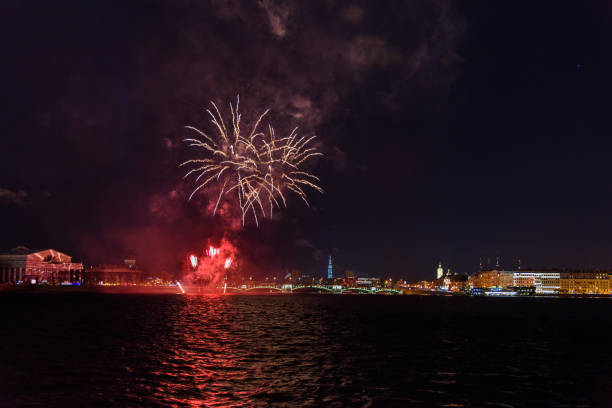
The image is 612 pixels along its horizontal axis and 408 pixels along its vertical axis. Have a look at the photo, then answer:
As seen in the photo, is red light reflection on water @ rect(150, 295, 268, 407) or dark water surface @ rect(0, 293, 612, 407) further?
dark water surface @ rect(0, 293, 612, 407)

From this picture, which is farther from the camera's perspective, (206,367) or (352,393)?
(206,367)

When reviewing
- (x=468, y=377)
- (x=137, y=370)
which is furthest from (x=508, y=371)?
(x=137, y=370)

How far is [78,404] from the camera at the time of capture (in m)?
18.4

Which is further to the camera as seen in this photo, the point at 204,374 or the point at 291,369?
the point at 291,369

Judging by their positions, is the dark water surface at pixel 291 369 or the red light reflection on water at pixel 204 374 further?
the dark water surface at pixel 291 369

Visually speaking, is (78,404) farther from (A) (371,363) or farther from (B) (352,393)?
(A) (371,363)

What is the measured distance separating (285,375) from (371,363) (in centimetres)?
705

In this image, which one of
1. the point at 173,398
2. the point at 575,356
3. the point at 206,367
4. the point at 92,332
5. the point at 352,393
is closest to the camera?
the point at 173,398

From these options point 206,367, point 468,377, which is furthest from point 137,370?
point 468,377

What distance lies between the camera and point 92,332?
4397cm

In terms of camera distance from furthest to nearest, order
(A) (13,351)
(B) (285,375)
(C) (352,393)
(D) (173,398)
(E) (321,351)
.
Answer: (E) (321,351)
(A) (13,351)
(B) (285,375)
(C) (352,393)
(D) (173,398)

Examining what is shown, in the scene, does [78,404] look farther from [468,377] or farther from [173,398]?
[468,377]

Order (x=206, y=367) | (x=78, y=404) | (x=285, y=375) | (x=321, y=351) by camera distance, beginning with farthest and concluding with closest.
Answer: (x=321, y=351), (x=206, y=367), (x=285, y=375), (x=78, y=404)

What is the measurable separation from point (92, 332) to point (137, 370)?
21.4 metres
